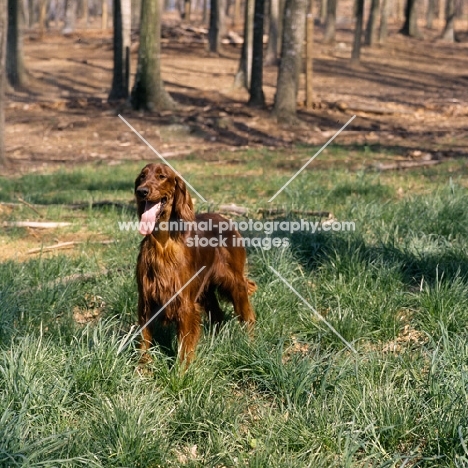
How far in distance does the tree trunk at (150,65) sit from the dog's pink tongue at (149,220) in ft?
44.0

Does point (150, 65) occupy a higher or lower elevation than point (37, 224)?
higher

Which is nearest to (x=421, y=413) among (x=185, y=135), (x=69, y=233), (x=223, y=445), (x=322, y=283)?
(x=223, y=445)

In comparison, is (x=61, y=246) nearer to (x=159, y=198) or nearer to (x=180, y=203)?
(x=180, y=203)

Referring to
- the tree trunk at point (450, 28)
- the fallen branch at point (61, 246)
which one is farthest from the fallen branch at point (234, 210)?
the tree trunk at point (450, 28)

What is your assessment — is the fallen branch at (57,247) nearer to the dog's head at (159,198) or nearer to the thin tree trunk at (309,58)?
the dog's head at (159,198)

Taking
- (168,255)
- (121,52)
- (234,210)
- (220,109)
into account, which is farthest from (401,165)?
(121,52)

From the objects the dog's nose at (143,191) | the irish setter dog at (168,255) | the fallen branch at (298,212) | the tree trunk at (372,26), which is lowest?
the fallen branch at (298,212)

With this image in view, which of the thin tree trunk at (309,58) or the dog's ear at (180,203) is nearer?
the dog's ear at (180,203)

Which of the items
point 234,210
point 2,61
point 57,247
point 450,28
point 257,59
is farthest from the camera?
point 450,28

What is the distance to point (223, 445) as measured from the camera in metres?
3.96

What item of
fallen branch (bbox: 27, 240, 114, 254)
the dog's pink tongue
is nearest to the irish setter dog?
the dog's pink tongue

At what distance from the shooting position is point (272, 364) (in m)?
4.49

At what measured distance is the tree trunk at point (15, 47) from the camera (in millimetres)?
22438

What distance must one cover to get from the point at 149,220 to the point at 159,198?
0.48 feet
